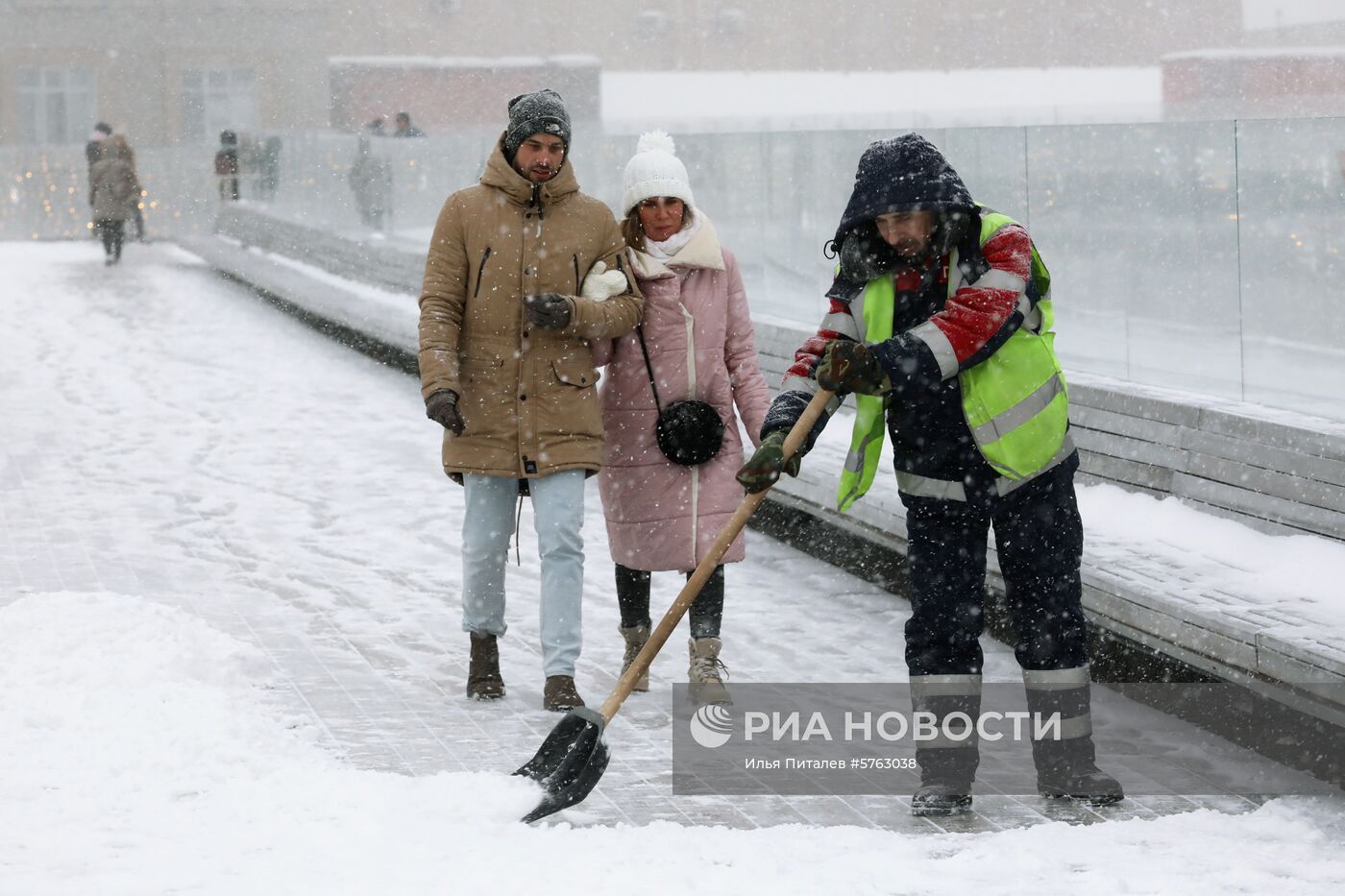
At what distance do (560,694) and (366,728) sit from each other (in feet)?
1.92

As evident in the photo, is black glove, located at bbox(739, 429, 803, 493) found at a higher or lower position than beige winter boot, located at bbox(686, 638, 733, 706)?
higher

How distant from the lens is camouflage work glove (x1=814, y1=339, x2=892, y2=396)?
458 centimetres

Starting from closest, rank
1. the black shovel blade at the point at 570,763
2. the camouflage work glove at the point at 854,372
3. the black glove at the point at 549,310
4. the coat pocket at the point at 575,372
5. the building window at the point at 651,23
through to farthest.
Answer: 1. the camouflage work glove at the point at 854,372
2. the black shovel blade at the point at 570,763
3. the black glove at the point at 549,310
4. the coat pocket at the point at 575,372
5. the building window at the point at 651,23

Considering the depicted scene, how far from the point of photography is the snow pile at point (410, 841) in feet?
13.4

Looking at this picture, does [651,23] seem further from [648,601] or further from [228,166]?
[648,601]

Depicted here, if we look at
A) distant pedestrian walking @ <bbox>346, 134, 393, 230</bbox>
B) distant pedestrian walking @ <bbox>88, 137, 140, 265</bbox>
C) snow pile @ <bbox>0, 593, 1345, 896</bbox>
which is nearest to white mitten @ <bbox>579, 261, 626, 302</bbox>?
snow pile @ <bbox>0, 593, 1345, 896</bbox>

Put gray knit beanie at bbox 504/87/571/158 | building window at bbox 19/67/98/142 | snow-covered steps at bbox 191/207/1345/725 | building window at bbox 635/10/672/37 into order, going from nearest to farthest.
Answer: snow-covered steps at bbox 191/207/1345/725 < gray knit beanie at bbox 504/87/571/158 < building window at bbox 19/67/98/142 < building window at bbox 635/10/672/37

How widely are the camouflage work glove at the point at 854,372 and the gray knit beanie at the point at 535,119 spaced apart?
1.50 metres

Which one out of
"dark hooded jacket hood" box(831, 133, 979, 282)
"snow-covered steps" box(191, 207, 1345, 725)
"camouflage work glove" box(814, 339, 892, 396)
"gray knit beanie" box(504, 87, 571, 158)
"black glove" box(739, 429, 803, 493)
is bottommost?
"snow-covered steps" box(191, 207, 1345, 725)

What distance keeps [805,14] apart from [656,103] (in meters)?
6.62

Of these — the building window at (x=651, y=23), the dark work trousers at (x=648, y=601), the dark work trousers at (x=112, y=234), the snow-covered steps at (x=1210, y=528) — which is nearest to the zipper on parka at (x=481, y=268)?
the dark work trousers at (x=648, y=601)

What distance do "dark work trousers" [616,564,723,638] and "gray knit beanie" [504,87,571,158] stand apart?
4.59ft

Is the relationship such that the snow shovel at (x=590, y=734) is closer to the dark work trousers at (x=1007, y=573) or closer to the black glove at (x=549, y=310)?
the dark work trousers at (x=1007, y=573)

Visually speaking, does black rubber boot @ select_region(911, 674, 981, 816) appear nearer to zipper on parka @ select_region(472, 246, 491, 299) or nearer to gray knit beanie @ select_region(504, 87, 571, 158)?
zipper on parka @ select_region(472, 246, 491, 299)
